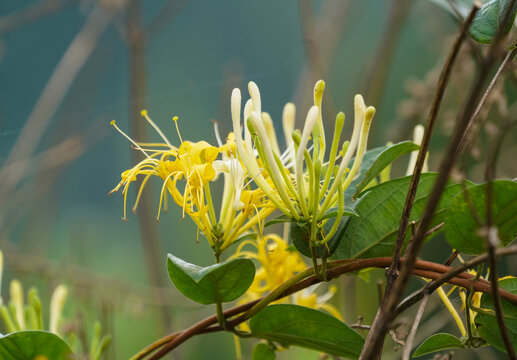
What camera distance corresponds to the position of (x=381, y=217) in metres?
0.39

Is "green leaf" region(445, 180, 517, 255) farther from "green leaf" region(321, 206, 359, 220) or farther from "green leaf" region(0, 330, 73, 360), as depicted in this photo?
"green leaf" region(0, 330, 73, 360)

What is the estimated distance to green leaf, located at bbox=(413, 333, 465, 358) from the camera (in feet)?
1.24

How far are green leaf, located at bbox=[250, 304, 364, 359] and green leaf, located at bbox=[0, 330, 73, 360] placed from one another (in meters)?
0.13

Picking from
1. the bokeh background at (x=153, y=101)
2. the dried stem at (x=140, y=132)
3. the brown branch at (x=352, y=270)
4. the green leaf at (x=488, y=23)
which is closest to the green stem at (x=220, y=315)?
the brown branch at (x=352, y=270)

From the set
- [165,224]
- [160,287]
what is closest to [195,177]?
[160,287]

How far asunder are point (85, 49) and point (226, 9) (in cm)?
70

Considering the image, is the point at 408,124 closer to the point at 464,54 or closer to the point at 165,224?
the point at 464,54

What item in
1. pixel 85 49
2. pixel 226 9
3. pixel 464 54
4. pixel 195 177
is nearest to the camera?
pixel 195 177

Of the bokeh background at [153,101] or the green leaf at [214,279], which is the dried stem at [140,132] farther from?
the green leaf at [214,279]

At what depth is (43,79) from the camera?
206 centimetres

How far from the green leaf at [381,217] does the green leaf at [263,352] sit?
100 millimetres

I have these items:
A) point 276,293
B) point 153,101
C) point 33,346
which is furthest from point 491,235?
point 153,101

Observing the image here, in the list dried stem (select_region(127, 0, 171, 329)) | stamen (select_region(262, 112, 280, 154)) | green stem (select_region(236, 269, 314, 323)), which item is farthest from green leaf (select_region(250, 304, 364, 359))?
dried stem (select_region(127, 0, 171, 329))

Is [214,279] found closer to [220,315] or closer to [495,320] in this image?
[220,315]
